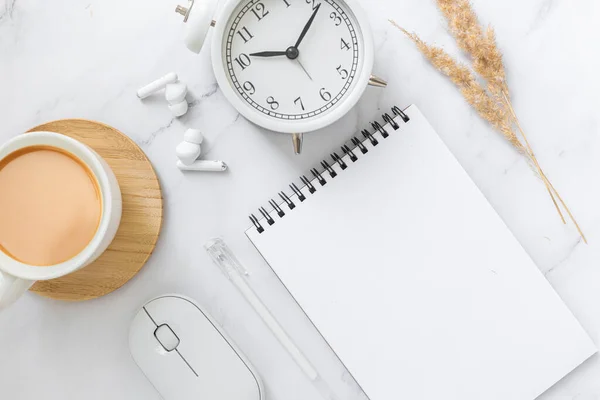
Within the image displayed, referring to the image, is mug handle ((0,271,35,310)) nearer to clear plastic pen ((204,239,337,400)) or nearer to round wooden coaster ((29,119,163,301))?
round wooden coaster ((29,119,163,301))

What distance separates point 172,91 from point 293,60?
0.58ft

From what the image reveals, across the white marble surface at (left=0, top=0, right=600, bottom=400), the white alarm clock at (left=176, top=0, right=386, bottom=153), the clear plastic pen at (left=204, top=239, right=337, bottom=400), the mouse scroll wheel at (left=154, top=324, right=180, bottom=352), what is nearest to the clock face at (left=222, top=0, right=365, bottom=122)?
the white alarm clock at (left=176, top=0, right=386, bottom=153)

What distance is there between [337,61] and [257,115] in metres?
0.11

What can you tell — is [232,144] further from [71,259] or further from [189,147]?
[71,259]

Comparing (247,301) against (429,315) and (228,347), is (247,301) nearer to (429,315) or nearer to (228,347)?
(228,347)

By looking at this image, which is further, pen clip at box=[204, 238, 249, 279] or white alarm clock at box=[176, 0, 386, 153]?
pen clip at box=[204, 238, 249, 279]

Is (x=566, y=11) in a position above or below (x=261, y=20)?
below

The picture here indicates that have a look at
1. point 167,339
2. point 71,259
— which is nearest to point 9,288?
point 71,259

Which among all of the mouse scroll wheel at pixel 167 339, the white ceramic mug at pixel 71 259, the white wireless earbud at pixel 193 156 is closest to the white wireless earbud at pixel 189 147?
the white wireless earbud at pixel 193 156

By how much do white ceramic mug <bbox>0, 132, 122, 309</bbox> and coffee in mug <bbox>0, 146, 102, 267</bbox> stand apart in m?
0.02

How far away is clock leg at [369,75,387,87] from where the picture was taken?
0.75 m

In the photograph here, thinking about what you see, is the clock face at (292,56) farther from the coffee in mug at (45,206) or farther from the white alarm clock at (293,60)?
the coffee in mug at (45,206)

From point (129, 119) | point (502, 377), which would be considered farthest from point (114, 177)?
point (502, 377)

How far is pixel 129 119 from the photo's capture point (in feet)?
2.71
